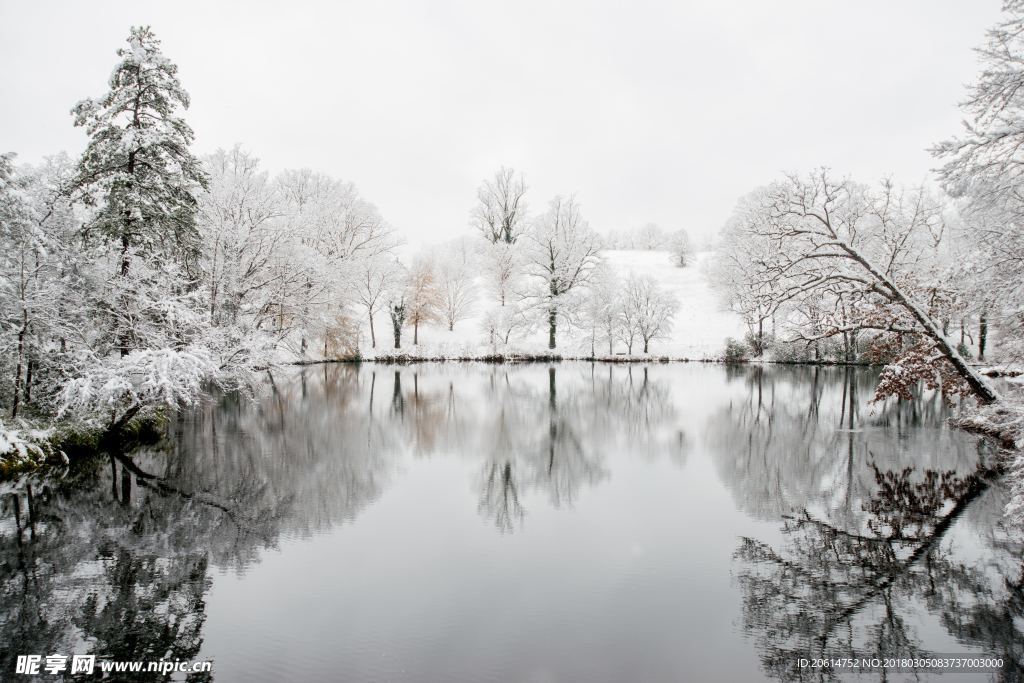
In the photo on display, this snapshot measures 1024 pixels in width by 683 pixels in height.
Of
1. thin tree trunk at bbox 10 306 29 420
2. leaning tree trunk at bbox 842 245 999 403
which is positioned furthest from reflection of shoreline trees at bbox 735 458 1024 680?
thin tree trunk at bbox 10 306 29 420

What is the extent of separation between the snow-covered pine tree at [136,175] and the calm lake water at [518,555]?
4.56 m

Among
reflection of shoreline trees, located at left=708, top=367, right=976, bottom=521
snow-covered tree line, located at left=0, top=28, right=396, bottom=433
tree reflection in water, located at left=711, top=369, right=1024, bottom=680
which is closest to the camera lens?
tree reflection in water, located at left=711, top=369, right=1024, bottom=680

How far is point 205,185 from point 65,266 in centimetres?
427

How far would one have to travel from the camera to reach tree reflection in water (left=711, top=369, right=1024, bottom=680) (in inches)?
270

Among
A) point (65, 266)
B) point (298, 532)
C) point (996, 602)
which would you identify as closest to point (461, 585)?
point (298, 532)

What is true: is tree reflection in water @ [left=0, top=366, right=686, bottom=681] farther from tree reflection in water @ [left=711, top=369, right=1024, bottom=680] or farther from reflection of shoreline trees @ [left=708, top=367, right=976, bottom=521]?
tree reflection in water @ [left=711, top=369, right=1024, bottom=680]

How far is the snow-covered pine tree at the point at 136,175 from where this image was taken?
16.4 meters

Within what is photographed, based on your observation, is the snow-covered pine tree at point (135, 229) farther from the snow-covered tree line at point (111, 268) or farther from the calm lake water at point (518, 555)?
the calm lake water at point (518, 555)

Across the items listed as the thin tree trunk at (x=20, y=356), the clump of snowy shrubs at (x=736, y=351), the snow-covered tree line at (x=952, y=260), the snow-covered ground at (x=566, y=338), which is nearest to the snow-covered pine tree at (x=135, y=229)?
the thin tree trunk at (x=20, y=356)

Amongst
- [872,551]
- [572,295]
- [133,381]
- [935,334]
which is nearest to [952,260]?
[935,334]

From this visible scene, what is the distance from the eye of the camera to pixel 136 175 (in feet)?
55.5

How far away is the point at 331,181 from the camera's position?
188 ft

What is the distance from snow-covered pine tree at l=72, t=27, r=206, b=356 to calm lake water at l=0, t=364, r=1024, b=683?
456 centimetres

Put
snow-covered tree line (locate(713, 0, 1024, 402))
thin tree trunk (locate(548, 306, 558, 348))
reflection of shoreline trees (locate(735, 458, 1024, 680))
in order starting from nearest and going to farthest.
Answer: reflection of shoreline trees (locate(735, 458, 1024, 680)), snow-covered tree line (locate(713, 0, 1024, 402)), thin tree trunk (locate(548, 306, 558, 348))
